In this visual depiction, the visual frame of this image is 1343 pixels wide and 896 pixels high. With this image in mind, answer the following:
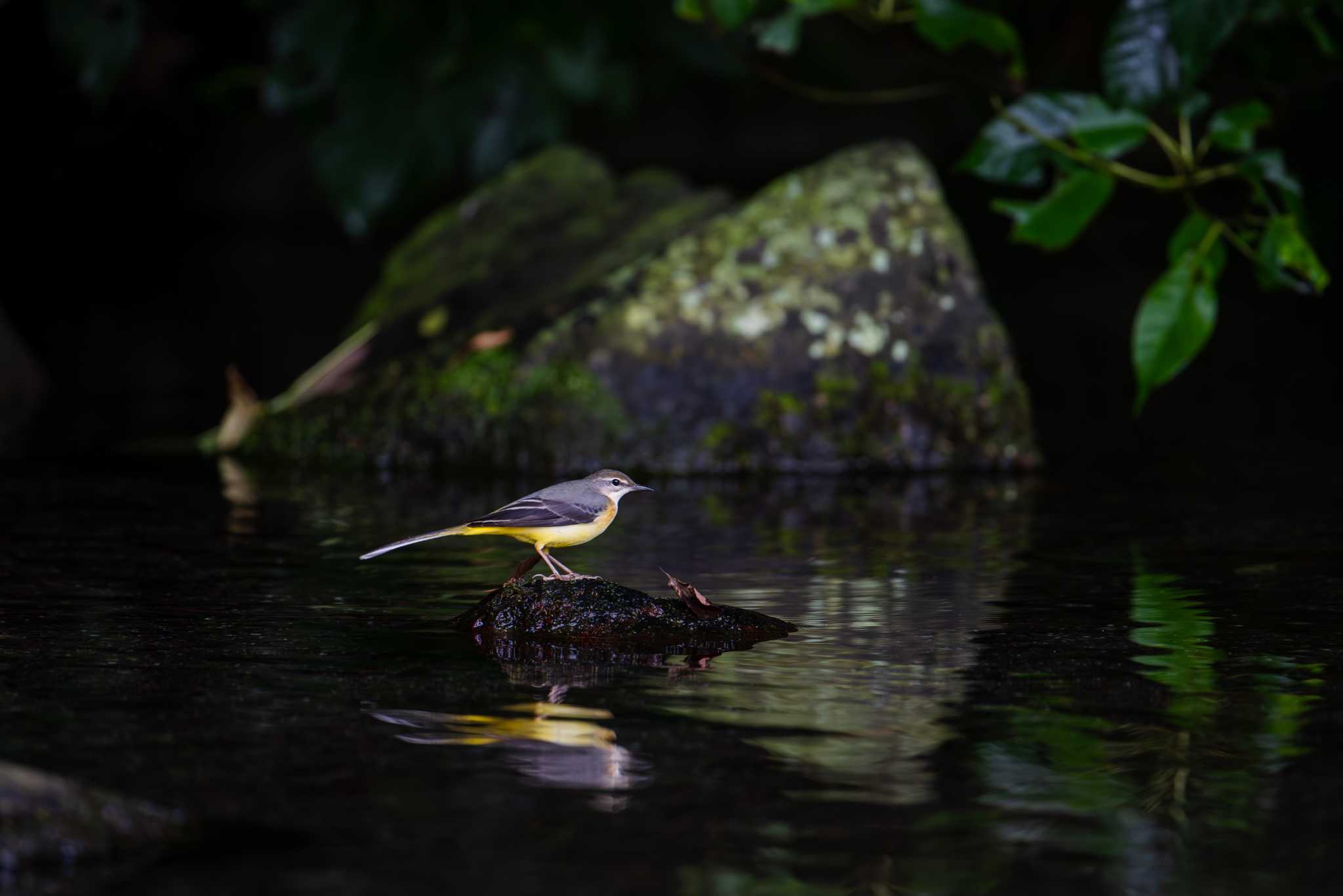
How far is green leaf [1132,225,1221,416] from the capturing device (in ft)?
17.1

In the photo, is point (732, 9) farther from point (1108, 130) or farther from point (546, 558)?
point (546, 558)

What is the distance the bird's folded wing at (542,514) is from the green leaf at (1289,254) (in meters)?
2.05

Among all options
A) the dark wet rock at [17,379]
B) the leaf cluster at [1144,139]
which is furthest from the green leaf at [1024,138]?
the dark wet rock at [17,379]

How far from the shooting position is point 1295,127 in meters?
12.6

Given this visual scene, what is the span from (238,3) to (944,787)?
479 inches

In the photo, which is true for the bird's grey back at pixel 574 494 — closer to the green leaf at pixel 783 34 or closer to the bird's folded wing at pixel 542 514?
Answer: the bird's folded wing at pixel 542 514

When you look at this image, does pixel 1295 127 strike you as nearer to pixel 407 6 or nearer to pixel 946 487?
pixel 407 6

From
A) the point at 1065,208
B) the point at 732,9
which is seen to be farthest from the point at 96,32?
the point at 1065,208

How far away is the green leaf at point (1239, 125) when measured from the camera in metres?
5.32

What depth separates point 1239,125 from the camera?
17.5 ft

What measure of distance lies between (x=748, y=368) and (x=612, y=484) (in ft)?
9.39

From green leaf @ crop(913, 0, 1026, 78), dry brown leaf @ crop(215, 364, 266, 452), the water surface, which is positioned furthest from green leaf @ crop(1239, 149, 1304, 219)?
dry brown leaf @ crop(215, 364, 266, 452)

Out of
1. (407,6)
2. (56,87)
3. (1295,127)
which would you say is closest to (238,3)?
(56,87)

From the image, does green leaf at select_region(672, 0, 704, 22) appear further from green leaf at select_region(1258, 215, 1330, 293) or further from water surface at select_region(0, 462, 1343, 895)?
green leaf at select_region(1258, 215, 1330, 293)
